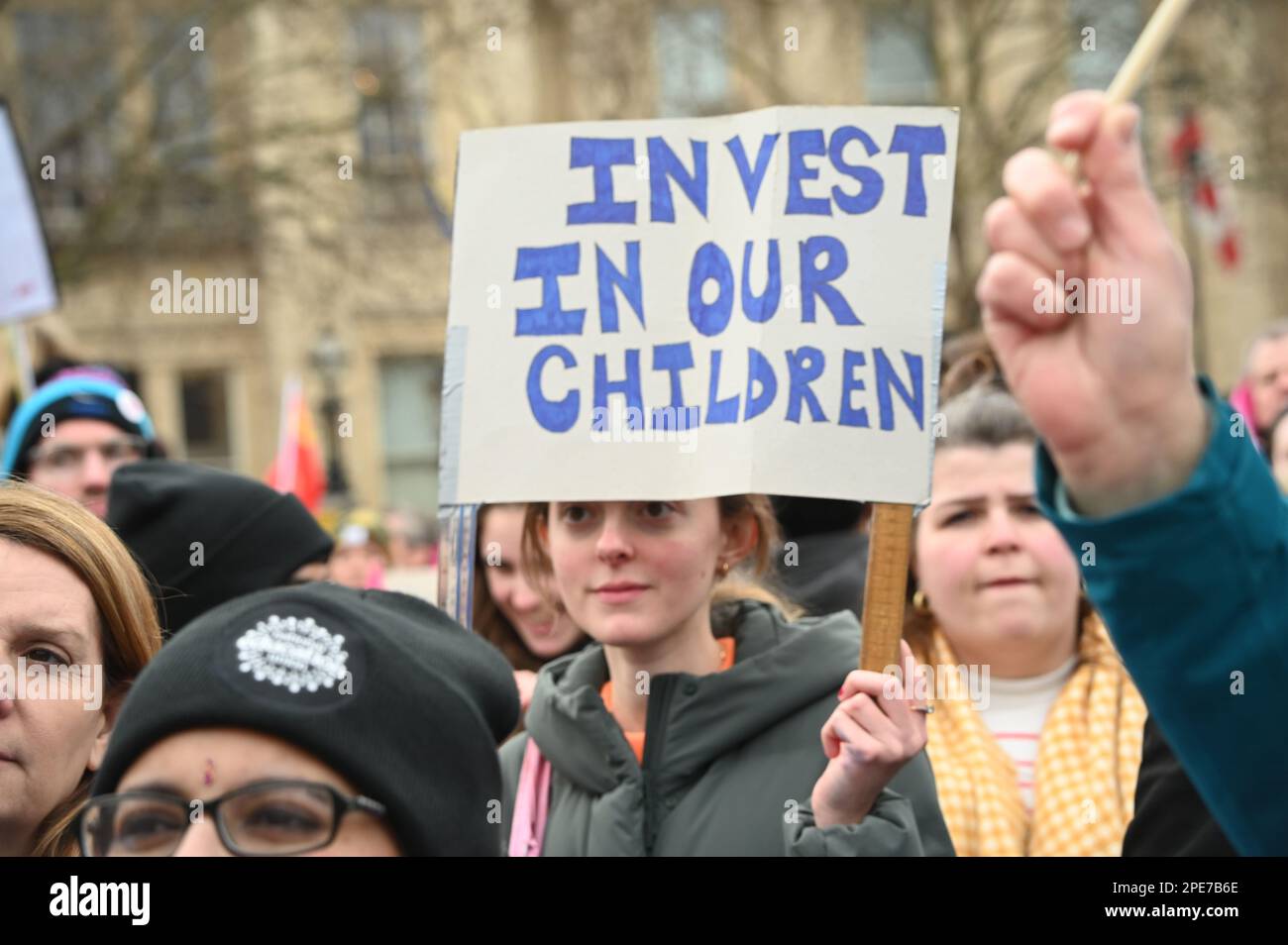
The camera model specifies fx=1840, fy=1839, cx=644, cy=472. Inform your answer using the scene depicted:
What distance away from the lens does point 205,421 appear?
26.4 meters

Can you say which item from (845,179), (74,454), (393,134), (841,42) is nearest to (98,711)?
(845,179)

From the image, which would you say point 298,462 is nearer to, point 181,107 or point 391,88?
point 391,88

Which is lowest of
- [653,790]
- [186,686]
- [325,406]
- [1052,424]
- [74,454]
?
[653,790]

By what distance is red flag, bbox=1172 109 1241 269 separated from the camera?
1773cm

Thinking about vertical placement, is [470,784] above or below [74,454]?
below

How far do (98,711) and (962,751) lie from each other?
148cm

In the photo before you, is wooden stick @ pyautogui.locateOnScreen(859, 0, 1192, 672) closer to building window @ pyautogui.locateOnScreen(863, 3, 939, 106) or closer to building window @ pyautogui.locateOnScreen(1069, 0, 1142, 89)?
building window @ pyautogui.locateOnScreen(1069, 0, 1142, 89)

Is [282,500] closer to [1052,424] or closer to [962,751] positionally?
[962,751]

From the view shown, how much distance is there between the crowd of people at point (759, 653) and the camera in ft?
4.63

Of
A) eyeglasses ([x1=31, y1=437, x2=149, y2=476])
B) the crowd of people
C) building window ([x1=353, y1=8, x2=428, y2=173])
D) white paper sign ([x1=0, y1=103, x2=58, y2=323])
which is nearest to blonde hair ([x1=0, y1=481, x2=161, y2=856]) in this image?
the crowd of people

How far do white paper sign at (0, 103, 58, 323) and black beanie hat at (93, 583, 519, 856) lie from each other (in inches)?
189

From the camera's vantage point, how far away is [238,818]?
184cm

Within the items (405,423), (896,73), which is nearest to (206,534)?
(896,73)

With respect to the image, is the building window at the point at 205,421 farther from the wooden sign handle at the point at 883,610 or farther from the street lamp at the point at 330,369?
the wooden sign handle at the point at 883,610
